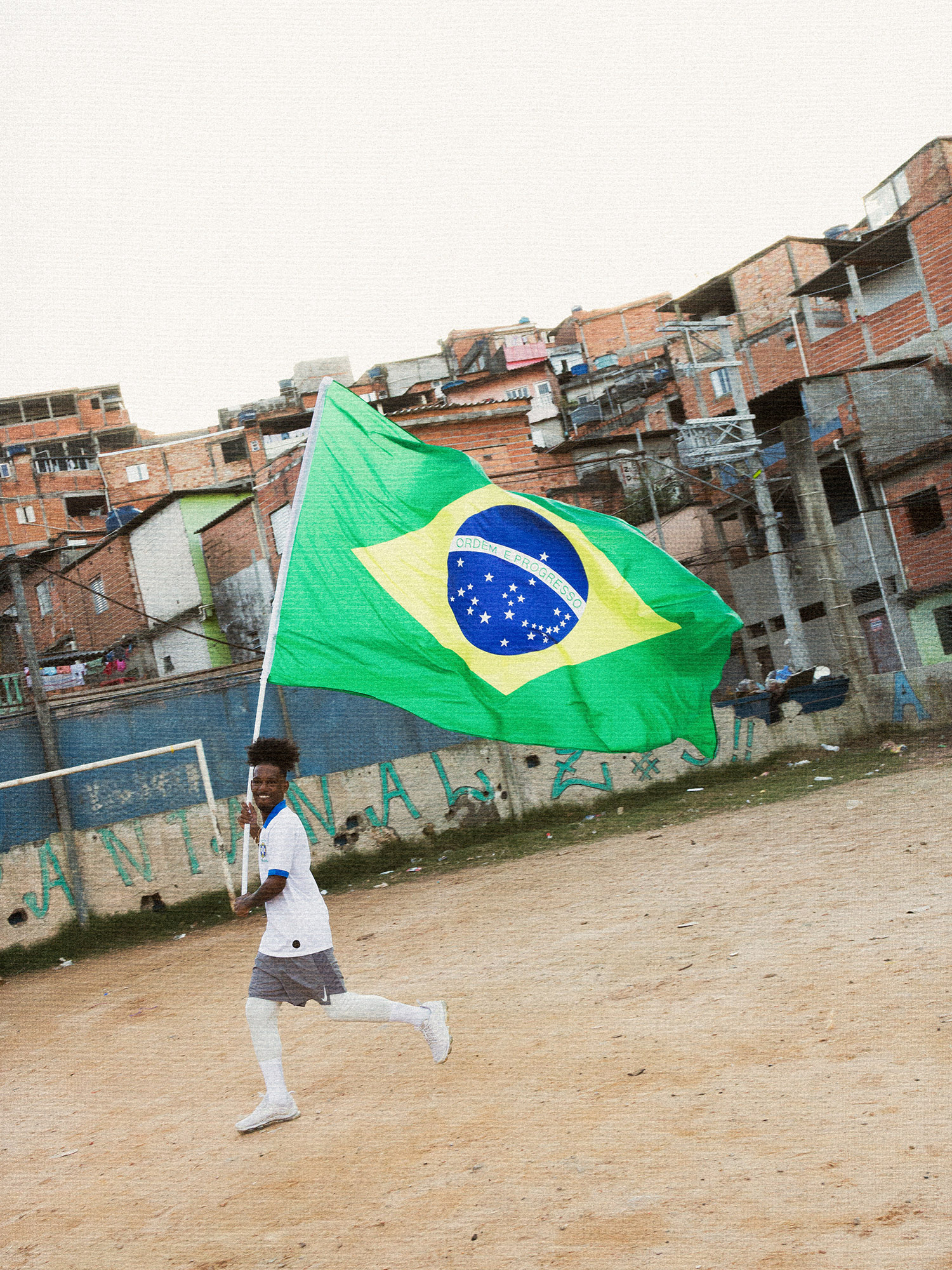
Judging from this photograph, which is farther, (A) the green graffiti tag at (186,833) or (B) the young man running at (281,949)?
(A) the green graffiti tag at (186,833)

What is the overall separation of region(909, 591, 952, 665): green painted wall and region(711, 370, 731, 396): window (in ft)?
61.6

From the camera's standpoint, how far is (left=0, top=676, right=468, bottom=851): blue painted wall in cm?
1267

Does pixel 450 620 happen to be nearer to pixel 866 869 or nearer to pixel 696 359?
pixel 866 869

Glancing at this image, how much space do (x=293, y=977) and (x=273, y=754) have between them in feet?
3.36

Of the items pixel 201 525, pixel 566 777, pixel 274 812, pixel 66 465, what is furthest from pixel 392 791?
pixel 66 465

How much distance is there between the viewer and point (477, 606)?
681cm

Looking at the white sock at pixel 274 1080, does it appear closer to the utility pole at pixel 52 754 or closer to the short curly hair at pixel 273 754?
the short curly hair at pixel 273 754

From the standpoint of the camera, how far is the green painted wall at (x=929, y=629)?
2409 cm

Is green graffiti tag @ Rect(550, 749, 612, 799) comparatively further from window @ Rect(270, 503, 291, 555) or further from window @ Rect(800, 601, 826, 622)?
window @ Rect(800, 601, 826, 622)

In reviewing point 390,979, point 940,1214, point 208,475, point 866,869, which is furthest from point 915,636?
point 208,475

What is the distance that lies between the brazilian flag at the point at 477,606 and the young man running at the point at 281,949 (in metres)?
0.76

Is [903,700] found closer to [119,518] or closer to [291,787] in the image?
[291,787]

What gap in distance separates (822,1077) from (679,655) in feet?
11.3

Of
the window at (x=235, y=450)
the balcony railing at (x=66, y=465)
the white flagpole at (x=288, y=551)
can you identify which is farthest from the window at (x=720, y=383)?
the white flagpole at (x=288, y=551)
